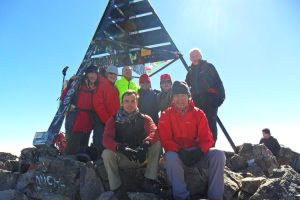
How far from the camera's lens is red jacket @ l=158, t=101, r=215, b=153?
592cm

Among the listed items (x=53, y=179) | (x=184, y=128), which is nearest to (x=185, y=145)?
(x=184, y=128)

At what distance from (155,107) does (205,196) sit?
3.04 m

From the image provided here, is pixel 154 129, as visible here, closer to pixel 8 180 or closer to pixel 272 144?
pixel 8 180

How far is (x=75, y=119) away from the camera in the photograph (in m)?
8.01

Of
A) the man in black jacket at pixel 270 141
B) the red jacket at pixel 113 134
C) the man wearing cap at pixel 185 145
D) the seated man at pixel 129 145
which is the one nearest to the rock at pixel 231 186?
the man wearing cap at pixel 185 145

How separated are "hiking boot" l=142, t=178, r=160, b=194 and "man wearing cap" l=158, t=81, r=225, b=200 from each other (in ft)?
1.42

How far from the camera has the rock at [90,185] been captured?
6285 mm

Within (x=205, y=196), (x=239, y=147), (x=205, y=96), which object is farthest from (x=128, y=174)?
(x=239, y=147)

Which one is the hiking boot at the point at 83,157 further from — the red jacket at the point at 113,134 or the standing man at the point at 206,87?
the standing man at the point at 206,87

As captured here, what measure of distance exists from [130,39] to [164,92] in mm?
4350

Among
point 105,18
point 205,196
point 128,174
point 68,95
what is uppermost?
point 105,18

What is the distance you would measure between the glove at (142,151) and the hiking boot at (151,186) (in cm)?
46

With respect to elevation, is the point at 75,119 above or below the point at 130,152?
above

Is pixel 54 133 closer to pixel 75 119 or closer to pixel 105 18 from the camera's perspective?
pixel 75 119
